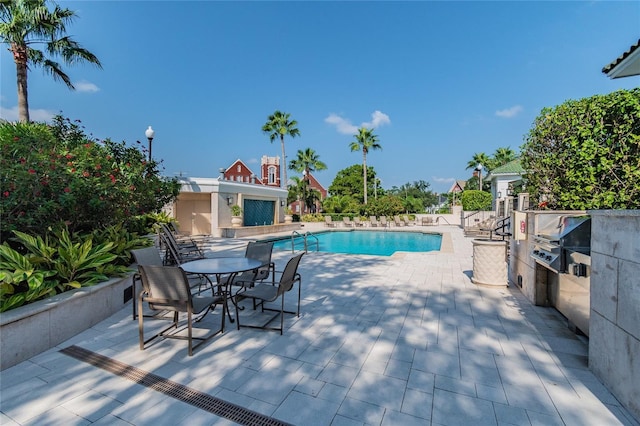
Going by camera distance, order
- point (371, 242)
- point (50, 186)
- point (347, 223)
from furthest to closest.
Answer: point (347, 223) < point (371, 242) < point (50, 186)

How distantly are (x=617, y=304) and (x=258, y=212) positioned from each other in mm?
19254

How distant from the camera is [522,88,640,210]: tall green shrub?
478 centimetres

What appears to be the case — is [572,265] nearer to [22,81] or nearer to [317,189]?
[22,81]

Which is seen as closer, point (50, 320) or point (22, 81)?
point (50, 320)

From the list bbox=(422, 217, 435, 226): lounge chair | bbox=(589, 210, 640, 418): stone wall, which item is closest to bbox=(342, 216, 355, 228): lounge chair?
bbox=(422, 217, 435, 226): lounge chair

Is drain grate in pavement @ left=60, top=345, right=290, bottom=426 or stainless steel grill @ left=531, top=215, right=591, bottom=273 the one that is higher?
stainless steel grill @ left=531, top=215, right=591, bottom=273

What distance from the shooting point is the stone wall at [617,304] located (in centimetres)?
209

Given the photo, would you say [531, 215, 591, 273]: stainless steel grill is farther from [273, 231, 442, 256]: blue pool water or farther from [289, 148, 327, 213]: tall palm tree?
[289, 148, 327, 213]: tall palm tree

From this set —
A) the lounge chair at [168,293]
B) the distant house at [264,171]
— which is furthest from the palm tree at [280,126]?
the lounge chair at [168,293]

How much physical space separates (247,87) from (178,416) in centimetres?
2427

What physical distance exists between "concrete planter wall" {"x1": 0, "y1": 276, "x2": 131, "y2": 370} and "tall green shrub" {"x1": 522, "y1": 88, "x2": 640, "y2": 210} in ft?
25.5

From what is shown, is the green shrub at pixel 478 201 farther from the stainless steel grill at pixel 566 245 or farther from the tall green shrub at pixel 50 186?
the tall green shrub at pixel 50 186

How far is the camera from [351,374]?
2705 millimetres

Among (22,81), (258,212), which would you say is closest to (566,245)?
(22,81)
